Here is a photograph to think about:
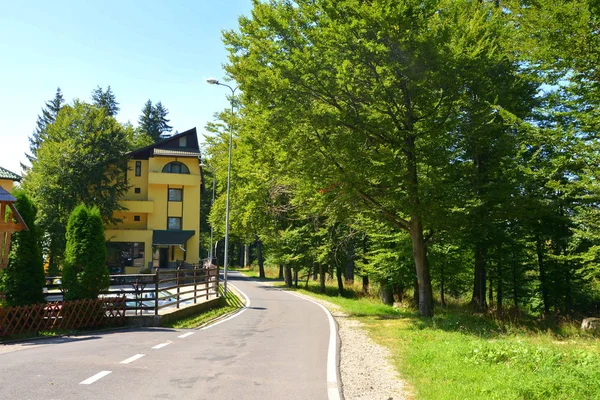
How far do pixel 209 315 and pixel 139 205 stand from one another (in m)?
30.2

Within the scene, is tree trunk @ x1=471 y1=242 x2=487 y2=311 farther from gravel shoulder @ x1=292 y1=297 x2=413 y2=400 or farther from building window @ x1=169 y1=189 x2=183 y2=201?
building window @ x1=169 y1=189 x2=183 y2=201

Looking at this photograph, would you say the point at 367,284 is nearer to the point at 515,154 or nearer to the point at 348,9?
the point at 515,154

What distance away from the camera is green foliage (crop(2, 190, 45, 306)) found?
45.0 ft

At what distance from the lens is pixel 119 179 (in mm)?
44312

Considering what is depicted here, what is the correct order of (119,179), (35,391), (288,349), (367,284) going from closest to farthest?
(35,391) < (288,349) < (367,284) < (119,179)

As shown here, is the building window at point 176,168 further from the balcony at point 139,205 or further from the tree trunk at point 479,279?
the tree trunk at point 479,279

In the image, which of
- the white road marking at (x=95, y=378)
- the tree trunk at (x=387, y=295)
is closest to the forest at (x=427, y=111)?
the tree trunk at (x=387, y=295)

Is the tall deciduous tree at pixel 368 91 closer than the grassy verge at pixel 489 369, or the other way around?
the grassy verge at pixel 489 369

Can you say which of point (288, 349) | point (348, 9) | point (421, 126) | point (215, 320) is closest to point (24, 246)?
point (215, 320)

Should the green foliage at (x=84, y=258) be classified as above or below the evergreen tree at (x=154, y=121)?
below

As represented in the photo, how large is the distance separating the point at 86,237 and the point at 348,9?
36.0 feet

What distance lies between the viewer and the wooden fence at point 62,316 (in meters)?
12.5

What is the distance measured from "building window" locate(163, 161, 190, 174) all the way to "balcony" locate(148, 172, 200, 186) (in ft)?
2.26

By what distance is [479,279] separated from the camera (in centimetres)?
2375
